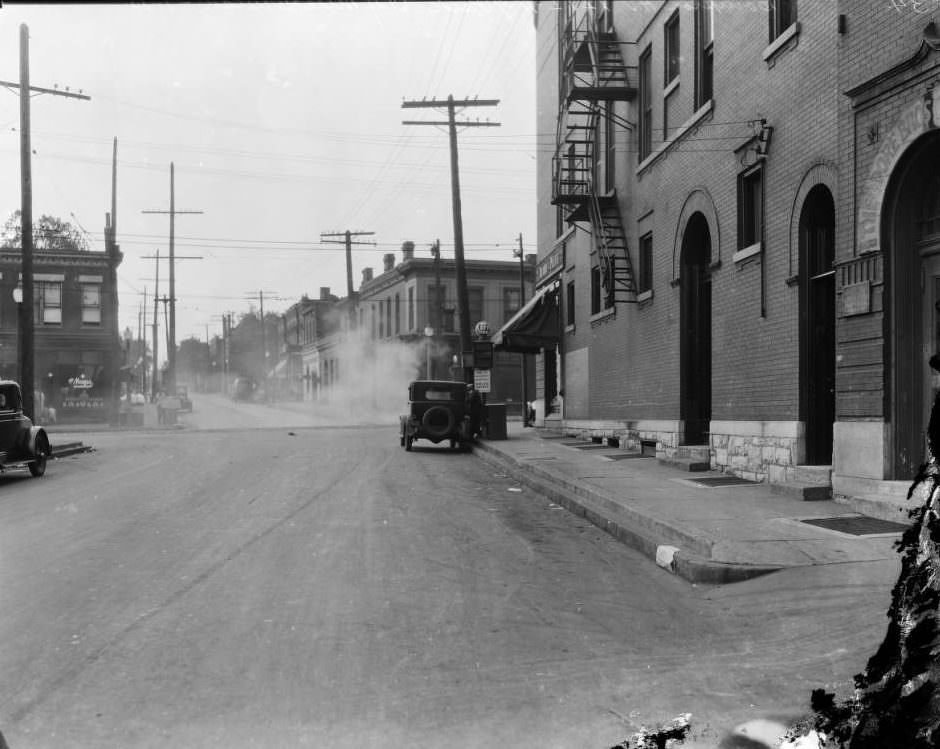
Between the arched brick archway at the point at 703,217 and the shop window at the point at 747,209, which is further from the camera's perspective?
the arched brick archway at the point at 703,217

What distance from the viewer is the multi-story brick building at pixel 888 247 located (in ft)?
26.9

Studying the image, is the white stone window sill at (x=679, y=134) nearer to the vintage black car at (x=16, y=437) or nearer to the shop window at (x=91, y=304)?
the vintage black car at (x=16, y=437)

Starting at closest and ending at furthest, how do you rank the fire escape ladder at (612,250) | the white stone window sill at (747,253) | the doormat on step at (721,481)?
the doormat on step at (721,481) → the white stone window sill at (747,253) → the fire escape ladder at (612,250)

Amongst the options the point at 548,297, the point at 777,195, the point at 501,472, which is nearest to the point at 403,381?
the point at 548,297

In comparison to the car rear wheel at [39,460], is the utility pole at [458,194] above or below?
above

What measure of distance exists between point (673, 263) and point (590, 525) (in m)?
7.18

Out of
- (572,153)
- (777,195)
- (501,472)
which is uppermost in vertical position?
(572,153)

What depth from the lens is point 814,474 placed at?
394 inches

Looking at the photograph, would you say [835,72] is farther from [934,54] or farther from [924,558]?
[924,558]

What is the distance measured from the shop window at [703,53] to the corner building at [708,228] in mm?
24

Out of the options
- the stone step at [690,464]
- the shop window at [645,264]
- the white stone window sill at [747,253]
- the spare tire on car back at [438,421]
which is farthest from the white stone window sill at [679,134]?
the spare tire on car back at [438,421]

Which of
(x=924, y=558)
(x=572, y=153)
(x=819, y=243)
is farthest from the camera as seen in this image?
(x=572, y=153)

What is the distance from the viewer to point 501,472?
1595 cm

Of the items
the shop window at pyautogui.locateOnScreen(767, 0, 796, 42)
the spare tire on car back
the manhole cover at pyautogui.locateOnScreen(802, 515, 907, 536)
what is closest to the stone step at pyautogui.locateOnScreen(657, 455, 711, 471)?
the manhole cover at pyautogui.locateOnScreen(802, 515, 907, 536)
